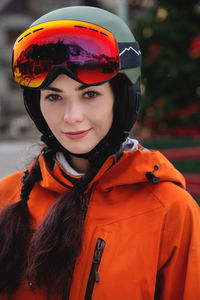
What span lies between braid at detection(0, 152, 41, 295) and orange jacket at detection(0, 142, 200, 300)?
0.06 m

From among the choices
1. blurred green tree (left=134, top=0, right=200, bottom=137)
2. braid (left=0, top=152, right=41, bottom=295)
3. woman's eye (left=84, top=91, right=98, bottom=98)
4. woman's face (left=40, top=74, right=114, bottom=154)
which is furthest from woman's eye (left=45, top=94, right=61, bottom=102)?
blurred green tree (left=134, top=0, right=200, bottom=137)

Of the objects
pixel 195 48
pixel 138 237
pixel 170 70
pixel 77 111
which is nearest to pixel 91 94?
pixel 77 111

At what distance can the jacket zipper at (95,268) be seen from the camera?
1.21 m

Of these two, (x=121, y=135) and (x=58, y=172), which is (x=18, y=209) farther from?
(x=121, y=135)

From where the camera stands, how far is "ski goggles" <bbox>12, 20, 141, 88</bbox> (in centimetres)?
125

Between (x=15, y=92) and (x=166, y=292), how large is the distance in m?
17.3

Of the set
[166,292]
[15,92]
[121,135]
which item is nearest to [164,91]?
[121,135]

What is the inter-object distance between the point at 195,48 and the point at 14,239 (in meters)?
4.16

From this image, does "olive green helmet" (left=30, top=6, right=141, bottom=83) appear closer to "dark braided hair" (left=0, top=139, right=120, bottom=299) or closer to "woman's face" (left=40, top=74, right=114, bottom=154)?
"woman's face" (left=40, top=74, right=114, bottom=154)

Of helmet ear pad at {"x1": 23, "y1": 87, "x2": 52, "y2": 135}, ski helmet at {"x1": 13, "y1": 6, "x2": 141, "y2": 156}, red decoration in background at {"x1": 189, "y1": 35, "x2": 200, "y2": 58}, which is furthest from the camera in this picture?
red decoration in background at {"x1": 189, "y1": 35, "x2": 200, "y2": 58}

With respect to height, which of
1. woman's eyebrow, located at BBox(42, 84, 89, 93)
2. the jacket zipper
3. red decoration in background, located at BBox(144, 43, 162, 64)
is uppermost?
red decoration in background, located at BBox(144, 43, 162, 64)

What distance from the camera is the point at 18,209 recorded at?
55.9 inches

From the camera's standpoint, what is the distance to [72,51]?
49.3 inches

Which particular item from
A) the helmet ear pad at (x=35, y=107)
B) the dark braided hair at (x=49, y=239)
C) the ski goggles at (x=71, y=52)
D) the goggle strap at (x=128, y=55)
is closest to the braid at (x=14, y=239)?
the dark braided hair at (x=49, y=239)
